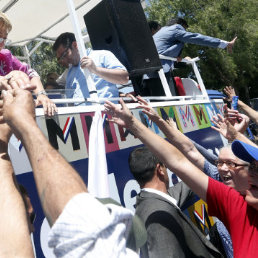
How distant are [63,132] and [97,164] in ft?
1.00

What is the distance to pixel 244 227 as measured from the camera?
1.75 m

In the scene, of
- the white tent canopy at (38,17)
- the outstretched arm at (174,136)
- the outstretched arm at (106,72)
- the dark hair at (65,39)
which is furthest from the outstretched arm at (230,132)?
the white tent canopy at (38,17)

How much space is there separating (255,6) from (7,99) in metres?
20.1

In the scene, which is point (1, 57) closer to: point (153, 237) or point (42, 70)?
point (153, 237)

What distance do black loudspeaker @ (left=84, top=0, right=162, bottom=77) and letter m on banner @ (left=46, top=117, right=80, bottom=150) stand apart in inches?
65.1

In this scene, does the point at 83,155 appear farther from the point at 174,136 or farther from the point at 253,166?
the point at 253,166

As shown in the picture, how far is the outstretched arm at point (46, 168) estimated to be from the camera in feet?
2.42

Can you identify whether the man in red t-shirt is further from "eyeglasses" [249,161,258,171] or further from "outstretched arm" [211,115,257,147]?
"outstretched arm" [211,115,257,147]

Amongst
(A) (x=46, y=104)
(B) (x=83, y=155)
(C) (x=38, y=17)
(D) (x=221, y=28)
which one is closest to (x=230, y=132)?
(B) (x=83, y=155)

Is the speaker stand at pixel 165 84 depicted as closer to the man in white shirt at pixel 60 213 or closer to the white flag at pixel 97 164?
the white flag at pixel 97 164

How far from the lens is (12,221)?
0.89m

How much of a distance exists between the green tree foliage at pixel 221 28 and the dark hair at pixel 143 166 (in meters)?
15.1

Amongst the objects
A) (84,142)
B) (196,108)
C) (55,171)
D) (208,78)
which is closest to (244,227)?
(84,142)

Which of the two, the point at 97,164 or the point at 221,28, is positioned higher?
the point at 221,28
